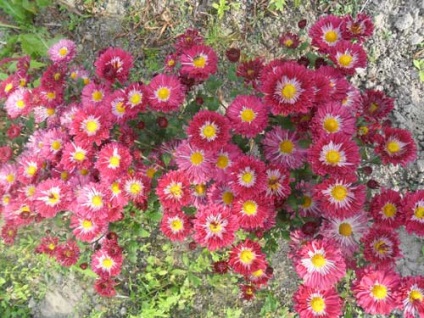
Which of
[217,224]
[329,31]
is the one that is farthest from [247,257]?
[329,31]

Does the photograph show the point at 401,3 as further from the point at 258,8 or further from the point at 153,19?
the point at 153,19

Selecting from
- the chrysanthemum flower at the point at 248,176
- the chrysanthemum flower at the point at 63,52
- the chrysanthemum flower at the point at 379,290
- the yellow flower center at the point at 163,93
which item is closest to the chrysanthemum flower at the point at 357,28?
the chrysanthemum flower at the point at 248,176

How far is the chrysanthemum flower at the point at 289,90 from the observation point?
6.20 feet

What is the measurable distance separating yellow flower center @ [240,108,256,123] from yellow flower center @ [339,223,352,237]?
676 mm

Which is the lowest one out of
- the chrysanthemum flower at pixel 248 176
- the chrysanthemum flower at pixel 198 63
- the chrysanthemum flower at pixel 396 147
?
the chrysanthemum flower at pixel 248 176

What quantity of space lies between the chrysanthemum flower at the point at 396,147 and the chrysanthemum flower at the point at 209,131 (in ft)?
2.36

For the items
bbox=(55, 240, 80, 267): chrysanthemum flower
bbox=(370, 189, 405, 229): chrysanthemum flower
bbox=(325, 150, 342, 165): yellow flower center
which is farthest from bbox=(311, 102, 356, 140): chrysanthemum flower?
bbox=(55, 240, 80, 267): chrysanthemum flower

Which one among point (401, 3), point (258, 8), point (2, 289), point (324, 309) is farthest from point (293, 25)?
point (2, 289)

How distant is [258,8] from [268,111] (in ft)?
4.72

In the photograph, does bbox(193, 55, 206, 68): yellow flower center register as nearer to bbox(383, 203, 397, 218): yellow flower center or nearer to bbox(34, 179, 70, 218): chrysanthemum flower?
bbox(34, 179, 70, 218): chrysanthemum flower

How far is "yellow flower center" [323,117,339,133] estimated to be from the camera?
1.94m

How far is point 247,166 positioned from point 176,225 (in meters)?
0.51

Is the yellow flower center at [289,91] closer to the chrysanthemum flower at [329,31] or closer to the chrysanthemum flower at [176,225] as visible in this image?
the chrysanthemum flower at [329,31]

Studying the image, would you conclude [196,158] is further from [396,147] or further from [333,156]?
[396,147]
